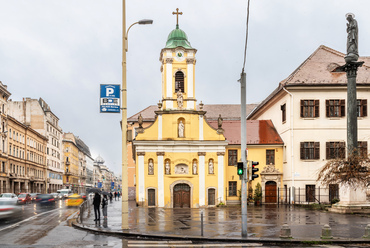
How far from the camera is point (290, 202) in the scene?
1932 inches

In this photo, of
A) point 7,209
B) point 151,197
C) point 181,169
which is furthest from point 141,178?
point 7,209

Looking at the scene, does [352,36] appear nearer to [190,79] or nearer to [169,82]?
[190,79]

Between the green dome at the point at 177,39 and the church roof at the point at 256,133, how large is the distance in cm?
1087

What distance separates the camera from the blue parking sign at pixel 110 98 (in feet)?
69.8

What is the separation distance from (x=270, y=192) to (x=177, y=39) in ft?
69.1

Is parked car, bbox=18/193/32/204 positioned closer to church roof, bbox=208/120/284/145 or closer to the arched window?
the arched window

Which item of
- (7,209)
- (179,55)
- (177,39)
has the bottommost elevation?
(7,209)

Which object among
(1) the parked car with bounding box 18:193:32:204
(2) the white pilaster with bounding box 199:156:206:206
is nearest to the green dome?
(2) the white pilaster with bounding box 199:156:206:206

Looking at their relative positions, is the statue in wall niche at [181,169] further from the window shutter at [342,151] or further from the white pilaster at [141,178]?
the window shutter at [342,151]

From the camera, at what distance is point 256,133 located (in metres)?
55.4

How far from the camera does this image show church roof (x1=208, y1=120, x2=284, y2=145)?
54.0 meters

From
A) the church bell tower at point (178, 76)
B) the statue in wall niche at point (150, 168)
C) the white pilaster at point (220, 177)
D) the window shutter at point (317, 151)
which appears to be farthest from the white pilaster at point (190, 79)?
the window shutter at point (317, 151)

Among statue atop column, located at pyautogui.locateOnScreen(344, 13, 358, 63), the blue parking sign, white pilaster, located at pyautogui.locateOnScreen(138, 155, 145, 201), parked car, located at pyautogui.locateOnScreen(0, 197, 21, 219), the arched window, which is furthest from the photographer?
the arched window

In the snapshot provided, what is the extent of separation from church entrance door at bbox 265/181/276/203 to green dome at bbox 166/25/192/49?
18587 millimetres
